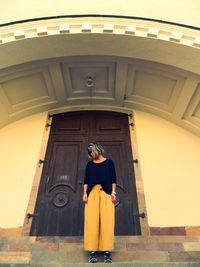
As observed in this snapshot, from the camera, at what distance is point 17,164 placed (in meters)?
5.61

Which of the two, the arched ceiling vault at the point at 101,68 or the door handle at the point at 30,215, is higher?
the arched ceiling vault at the point at 101,68

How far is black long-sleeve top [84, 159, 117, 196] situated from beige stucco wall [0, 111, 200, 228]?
1.72m

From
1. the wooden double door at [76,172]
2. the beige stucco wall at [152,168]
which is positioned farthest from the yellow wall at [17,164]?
the wooden double door at [76,172]

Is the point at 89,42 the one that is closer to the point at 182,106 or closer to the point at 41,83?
the point at 41,83

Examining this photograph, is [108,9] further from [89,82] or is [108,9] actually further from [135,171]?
[135,171]

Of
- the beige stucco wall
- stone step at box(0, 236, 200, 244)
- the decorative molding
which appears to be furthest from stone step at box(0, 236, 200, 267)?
the decorative molding

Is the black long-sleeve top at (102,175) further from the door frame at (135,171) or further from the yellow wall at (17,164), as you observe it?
the yellow wall at (17,164)

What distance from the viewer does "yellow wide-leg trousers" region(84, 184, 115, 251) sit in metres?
3.19

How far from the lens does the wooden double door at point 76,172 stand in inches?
190

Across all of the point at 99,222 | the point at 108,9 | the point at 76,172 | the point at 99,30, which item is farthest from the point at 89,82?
the point at 99,222

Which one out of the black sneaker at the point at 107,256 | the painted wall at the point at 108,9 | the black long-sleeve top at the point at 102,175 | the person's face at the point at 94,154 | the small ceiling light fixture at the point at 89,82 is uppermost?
the painted wall at the point at 108,9

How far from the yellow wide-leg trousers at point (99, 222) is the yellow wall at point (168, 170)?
5.67ft

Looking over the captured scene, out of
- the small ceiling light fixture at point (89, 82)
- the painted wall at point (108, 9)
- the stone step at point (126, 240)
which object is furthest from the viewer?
the small ceiling light fixture at point (89, 82)

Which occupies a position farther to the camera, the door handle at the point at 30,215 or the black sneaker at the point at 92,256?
the door handle at the point at 30,215
